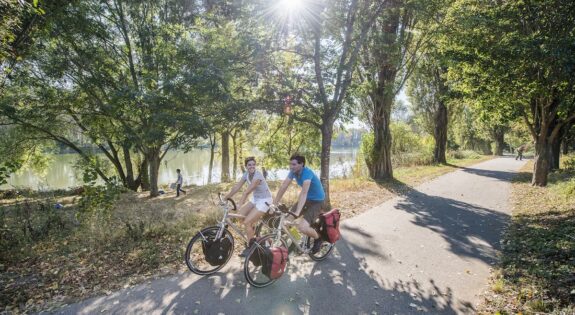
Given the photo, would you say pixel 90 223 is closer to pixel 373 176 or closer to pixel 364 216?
pixel 364 216

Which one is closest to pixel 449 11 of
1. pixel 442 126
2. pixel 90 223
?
→ pixel 90 223

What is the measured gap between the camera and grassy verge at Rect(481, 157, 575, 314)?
12.7 feet

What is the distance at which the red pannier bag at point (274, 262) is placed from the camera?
445 centimetres

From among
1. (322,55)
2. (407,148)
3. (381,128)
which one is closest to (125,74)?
(322,55)

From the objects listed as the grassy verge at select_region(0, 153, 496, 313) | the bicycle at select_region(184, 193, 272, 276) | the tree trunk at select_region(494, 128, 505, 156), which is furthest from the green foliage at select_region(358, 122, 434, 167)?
the tree trunk at select_region(494, 128, 505, 156)

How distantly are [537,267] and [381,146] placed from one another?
12.2 metres

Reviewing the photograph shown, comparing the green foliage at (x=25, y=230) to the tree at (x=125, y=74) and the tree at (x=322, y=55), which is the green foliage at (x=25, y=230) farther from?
the tree at (x=322, y=55)

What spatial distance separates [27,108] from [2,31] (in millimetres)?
12149

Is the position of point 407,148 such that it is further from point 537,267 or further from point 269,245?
point 269,245

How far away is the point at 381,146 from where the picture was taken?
55.1ft

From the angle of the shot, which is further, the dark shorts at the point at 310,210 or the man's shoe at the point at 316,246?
the man's shoe at the point at 316,246

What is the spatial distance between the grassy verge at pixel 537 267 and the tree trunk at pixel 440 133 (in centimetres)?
1883

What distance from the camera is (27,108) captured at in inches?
551

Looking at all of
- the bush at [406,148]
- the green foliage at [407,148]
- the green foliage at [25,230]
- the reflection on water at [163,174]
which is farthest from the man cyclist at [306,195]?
the green foliage at [407,148]
